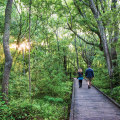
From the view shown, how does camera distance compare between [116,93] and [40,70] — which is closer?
[40,70]

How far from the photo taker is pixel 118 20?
21.0 feet

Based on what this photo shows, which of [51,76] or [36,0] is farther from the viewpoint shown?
[36,0]

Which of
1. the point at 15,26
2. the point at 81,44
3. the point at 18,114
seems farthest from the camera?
the point at 81,44

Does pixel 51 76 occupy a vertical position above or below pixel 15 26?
below

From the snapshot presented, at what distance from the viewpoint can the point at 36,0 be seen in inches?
388

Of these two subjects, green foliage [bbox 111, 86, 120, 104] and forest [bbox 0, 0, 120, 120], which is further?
green foliage [bbox 111, 86, 120, 104]

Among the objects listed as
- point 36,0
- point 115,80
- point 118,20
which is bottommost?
point 115,80

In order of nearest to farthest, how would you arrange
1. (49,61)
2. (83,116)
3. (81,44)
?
(83,116)
(49,61)
(81,44)

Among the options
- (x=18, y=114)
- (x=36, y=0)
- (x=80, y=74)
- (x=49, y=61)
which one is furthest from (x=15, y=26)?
(x=18, y=114)

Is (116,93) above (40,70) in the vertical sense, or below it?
below

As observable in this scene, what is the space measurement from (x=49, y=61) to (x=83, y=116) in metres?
5.36

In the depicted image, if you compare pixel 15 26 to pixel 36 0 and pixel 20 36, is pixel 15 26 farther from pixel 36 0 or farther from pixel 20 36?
pixel 36 0

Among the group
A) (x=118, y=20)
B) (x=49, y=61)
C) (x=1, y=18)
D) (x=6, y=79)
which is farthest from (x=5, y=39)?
(x=118, y=20)

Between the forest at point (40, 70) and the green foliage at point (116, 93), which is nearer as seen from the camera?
the forest at point (40, 70)
